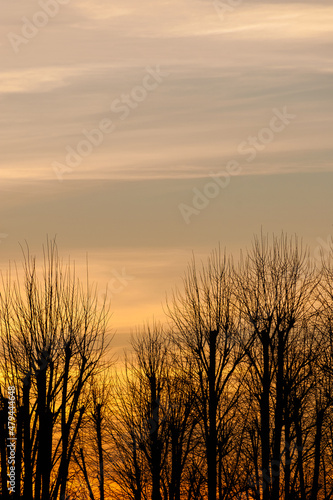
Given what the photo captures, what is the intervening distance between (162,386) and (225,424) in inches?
186

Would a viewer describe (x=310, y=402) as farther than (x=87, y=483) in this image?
No

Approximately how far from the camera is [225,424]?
1661 inches

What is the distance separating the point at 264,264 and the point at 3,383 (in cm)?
1212

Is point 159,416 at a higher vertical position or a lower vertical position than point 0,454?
higher

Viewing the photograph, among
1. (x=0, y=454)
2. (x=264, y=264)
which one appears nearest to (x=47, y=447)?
(x=0, y=454)

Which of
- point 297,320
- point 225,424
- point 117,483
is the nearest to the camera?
point 297,320

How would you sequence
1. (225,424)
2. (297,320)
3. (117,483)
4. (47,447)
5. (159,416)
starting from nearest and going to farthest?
(47,447) → (297,320) → (225,424) → (159,416) → (117,483)

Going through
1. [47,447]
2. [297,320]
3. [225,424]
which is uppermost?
[297,320]

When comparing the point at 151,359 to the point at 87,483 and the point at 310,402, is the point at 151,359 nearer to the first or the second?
the point at 310,402

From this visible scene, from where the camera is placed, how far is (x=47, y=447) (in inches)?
1144

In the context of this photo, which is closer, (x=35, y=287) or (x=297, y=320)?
(x=35, y=287)

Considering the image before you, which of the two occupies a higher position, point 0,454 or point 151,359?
point 151,359

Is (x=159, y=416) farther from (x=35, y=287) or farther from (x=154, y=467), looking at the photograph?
(x=35, y=287)

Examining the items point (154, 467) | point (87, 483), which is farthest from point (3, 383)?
point (87, 483)
